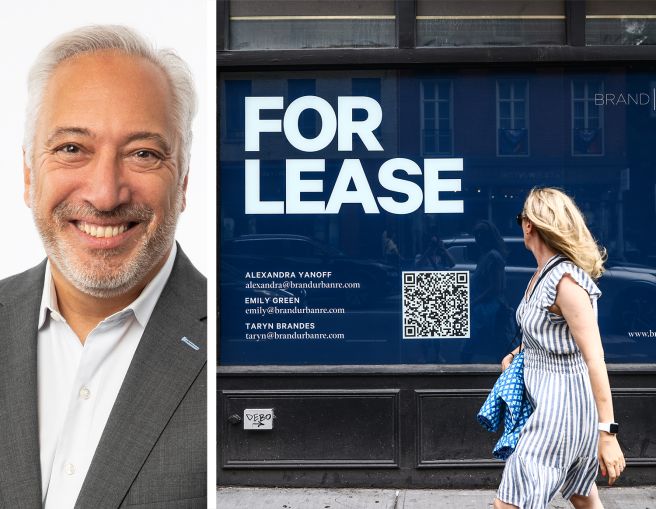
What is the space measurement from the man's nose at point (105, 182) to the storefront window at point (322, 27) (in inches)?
183

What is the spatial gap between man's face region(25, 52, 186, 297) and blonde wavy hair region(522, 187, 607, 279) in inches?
88.7

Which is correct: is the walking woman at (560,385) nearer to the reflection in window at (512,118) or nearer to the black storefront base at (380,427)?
the black storefront base at (380,427)

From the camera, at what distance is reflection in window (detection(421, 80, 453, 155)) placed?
696 cm

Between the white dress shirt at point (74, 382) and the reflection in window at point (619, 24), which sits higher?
the reflection in window at point (619, 24)

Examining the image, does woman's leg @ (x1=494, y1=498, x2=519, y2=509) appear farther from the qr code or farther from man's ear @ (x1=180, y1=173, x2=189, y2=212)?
the qr code

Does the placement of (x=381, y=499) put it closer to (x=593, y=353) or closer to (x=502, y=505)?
(x=502, y=505)

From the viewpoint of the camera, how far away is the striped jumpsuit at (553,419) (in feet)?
13.4

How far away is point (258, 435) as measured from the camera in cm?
689

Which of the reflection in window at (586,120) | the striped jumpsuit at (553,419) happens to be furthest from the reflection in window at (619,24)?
the striped jumpsuit at (553,419)

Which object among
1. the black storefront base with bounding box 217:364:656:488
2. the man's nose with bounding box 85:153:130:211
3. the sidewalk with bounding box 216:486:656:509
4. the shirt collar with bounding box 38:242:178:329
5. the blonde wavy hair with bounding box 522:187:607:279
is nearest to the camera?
the man's nose with bounding box 85:153:130:211

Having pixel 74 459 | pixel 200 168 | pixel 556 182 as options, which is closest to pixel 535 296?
pixel 200 168

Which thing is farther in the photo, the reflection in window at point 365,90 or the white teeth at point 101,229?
the reflection in window at point 365,90

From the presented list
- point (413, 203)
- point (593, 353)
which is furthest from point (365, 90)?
point (593, 353)

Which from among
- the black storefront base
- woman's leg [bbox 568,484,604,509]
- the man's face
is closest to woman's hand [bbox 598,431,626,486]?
woman's leg [bbox 568,484,604,509]
